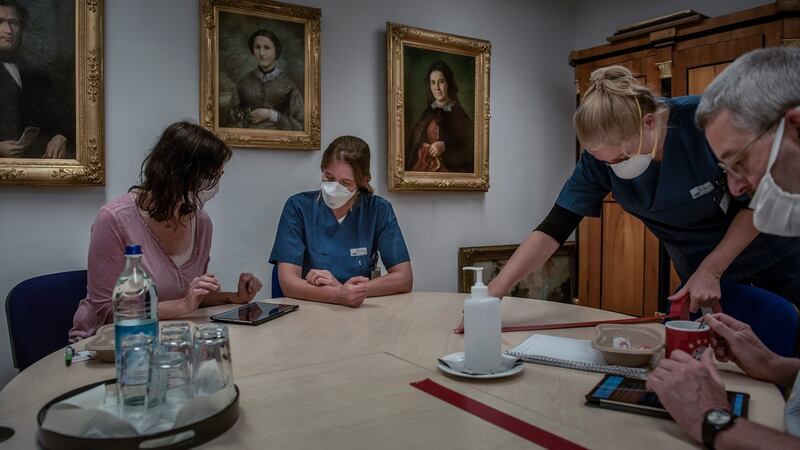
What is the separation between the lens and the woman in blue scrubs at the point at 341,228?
2.49m

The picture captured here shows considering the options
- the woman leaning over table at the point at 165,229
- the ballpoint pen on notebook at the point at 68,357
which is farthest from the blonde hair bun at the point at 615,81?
the ballpoint pen on notebook at the point at 68,357

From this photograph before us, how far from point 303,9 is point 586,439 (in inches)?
111

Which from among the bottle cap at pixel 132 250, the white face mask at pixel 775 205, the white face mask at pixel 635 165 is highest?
the white face mask at pixel 635 165

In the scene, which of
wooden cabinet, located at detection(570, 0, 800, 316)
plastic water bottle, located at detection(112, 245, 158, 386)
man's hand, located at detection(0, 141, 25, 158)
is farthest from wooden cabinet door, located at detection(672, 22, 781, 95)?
man's hand, located at detection(0, 141, 25, 158)

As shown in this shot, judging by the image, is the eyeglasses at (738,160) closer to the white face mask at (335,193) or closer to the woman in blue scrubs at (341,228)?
the woman in blue scrubs at (341,228)

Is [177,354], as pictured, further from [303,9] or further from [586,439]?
[303,9]

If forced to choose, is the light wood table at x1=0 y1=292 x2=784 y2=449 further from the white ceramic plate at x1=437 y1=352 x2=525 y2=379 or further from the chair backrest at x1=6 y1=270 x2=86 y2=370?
the chair backrest at x1=6 y1=270 x2=86 y2=370

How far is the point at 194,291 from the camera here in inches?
70.4

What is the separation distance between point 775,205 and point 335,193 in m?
1.76

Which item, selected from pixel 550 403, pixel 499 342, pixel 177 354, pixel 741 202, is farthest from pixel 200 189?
pixel 741 202

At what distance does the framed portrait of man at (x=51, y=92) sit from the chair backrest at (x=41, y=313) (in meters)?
0.60

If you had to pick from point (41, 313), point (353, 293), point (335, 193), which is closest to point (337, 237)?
point (335, 193)

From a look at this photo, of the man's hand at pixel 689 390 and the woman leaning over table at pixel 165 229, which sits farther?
the woman leaning over table at pixel 165 229

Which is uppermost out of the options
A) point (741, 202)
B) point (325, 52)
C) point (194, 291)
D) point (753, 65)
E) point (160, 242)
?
point (325, 52)
